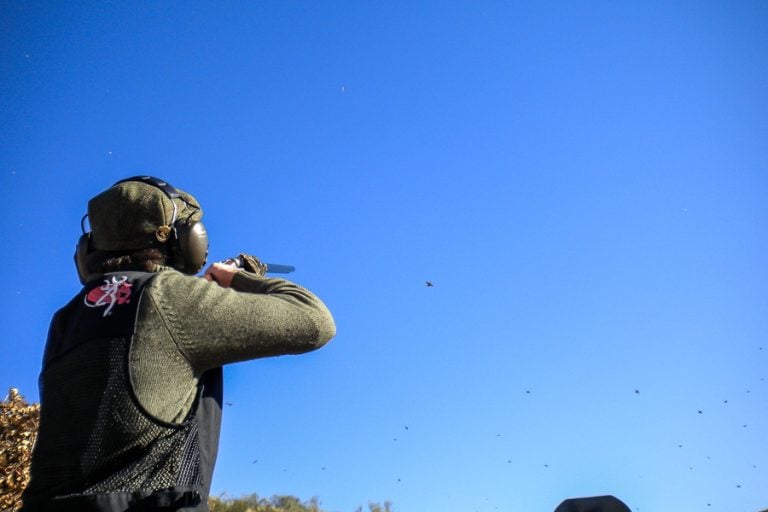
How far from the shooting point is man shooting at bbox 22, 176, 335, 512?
7.02 feet

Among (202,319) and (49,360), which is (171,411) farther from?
(49,360)

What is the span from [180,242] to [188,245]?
0.13 feet

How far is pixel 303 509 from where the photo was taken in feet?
A: 50.3

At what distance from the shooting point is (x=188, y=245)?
2783mm

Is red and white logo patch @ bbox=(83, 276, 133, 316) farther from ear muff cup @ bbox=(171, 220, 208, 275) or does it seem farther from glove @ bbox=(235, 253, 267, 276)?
glove @ bbox=(235, 253, 267, 276)

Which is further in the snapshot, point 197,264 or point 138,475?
point 197,264

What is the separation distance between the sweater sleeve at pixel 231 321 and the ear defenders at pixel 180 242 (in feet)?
1.07

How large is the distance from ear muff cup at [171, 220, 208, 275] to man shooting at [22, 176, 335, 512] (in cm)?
28

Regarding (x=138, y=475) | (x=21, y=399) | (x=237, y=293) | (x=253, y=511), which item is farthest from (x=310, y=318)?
(x=253, y=511)

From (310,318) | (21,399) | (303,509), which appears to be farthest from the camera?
(303,509)

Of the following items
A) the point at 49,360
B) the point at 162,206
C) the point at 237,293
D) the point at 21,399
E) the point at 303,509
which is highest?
the point at 162,206

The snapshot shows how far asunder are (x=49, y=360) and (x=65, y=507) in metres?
0.59

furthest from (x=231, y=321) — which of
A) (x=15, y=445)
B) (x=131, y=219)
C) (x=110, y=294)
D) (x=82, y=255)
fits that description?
(x=15, y=445)

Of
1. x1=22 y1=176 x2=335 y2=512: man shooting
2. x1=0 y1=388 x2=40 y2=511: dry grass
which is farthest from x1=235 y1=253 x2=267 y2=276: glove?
x1=0 y1=388 x2=40 y2=511: dry grass
